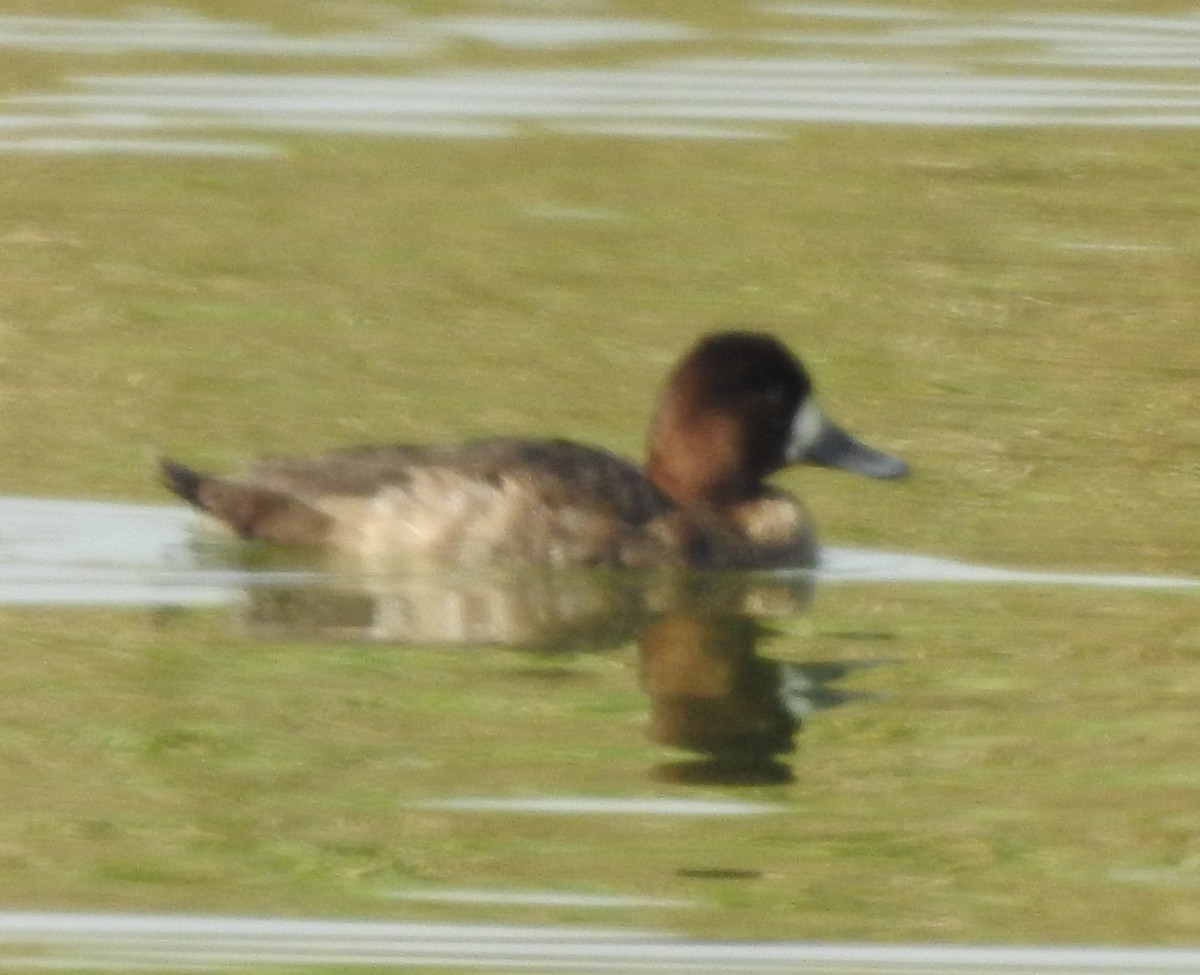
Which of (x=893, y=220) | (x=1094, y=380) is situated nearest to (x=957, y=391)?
(x=1094, y=380)

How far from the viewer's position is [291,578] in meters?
8.47

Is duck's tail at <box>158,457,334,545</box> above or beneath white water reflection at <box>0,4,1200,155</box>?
beneath

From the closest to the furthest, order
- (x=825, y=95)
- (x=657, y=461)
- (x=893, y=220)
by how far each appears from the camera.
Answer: (x=657, y=461)
(x=893, y=220)
(x=825, y=95)

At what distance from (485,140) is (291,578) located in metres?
6.28

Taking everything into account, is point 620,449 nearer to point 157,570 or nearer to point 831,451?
point 831,451

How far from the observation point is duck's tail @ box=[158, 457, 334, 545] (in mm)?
8617

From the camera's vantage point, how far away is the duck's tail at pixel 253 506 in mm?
8617

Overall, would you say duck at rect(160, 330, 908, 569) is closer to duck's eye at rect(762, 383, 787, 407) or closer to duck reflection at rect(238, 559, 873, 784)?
duck reflection at rect(238, 559, 873, 784)

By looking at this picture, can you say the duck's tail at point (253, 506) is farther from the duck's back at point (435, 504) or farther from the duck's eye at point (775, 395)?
the duck's eye at point (775, 395)

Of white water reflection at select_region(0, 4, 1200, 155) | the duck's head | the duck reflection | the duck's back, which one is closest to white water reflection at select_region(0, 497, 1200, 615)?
the duck reflection

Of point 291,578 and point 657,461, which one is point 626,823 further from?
point 657,461

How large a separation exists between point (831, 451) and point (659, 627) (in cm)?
134

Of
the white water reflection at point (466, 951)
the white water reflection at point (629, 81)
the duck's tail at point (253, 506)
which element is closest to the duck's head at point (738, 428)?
the duck's tail at point (253, 506)

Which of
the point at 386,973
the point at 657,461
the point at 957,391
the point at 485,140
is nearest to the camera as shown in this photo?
the point at 386,973
